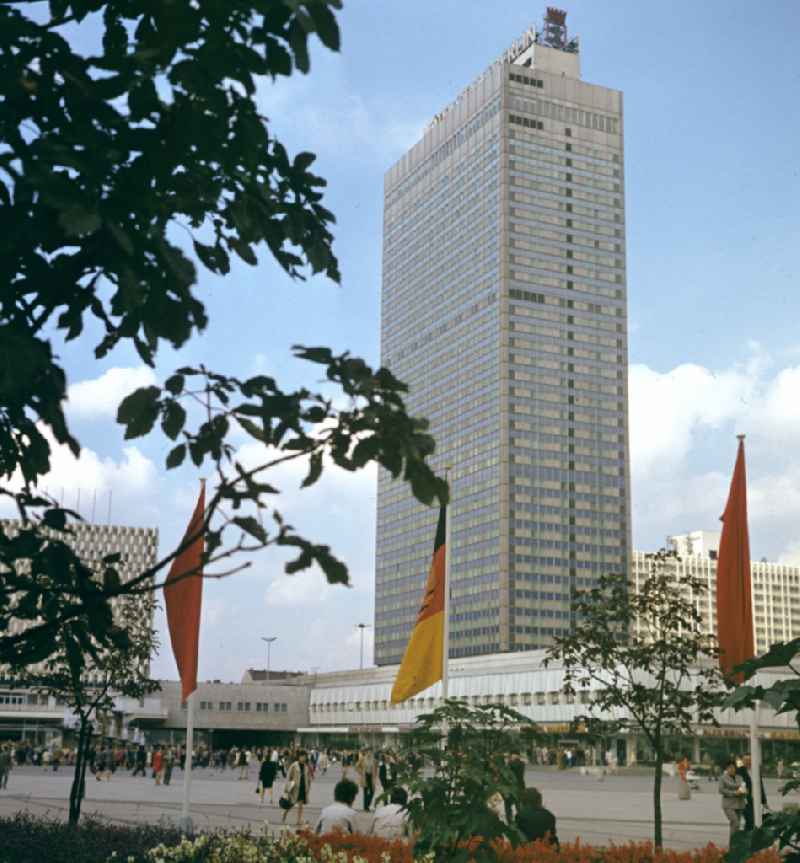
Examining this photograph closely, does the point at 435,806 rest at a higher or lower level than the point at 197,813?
higher

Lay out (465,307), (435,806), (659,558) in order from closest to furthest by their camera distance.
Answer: (435,806)
(659,558)
(465,307)

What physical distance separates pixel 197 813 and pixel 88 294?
29184mm

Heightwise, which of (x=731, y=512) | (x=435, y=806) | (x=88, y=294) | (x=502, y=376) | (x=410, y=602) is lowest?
(x=435, y=806)

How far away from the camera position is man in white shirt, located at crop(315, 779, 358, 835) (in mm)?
15562

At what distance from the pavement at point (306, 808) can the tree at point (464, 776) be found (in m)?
10.2

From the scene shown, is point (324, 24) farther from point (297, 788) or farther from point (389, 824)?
point (297, 788)

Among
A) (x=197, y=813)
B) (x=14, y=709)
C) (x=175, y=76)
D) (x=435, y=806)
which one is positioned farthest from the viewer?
(x=14, y=709)

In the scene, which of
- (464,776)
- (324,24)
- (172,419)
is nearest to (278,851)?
(464,776)

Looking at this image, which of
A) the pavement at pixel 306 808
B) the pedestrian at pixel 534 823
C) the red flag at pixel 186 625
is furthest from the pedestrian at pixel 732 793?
the red flag at pixel 186 625

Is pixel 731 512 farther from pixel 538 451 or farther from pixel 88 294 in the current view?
pixel 538 451

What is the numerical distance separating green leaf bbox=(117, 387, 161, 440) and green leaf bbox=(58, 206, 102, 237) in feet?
2.72

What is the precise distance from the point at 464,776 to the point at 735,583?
995 centimetres

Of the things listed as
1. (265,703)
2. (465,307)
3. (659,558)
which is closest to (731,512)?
(659,558)

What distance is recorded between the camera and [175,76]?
3307 mm
